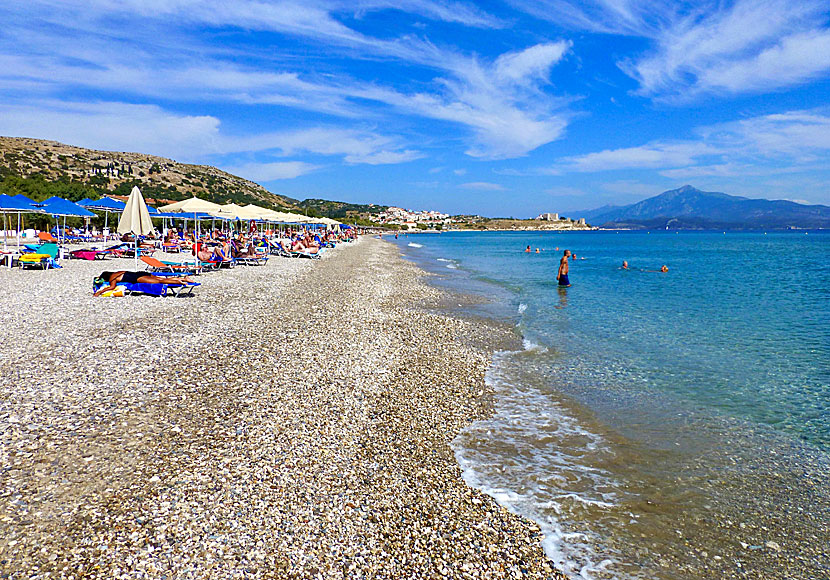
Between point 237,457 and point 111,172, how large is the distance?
285 feet

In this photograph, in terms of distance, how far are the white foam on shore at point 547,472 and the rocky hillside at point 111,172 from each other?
54.0 metres

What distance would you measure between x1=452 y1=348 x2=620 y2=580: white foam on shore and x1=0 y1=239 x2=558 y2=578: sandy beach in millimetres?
212

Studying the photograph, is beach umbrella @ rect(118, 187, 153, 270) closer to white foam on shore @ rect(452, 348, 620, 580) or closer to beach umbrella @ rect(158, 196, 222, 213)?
beach umbrella @ rect(158, 196, 222, 213)

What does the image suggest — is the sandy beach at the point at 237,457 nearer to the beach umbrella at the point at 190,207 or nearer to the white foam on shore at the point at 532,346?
the white foam on shore at the point at 532,346

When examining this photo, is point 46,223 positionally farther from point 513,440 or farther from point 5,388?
point 513,440

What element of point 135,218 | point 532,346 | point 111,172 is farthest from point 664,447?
point 111,172

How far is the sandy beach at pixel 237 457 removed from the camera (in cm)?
375

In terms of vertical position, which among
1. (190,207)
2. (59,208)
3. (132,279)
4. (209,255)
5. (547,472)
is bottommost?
(547,472)

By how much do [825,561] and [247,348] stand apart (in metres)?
8.44

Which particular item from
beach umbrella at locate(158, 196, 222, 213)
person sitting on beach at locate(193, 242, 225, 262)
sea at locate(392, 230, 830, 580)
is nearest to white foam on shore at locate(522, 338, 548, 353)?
sea at locate(392, 230, 830, 580)

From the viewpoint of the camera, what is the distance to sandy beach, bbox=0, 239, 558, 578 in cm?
375

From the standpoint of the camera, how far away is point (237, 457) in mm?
5188

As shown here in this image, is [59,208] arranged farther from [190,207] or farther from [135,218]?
[135,218]

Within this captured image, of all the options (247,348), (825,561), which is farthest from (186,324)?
(825,561)
